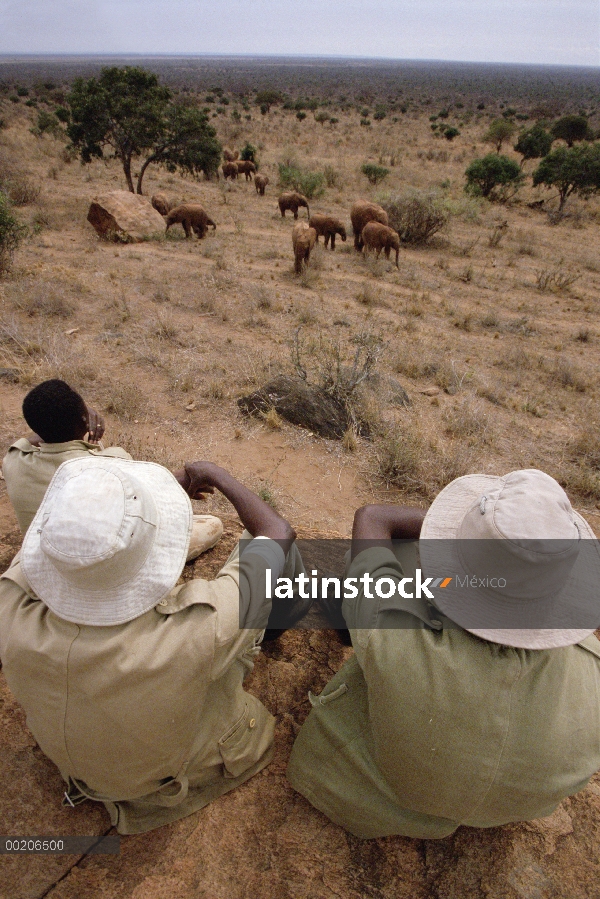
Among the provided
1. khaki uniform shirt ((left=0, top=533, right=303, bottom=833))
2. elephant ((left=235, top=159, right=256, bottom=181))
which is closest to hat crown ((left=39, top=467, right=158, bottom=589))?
khaki uniform shirt ((left=0, top=533, right=303, bottom=833))

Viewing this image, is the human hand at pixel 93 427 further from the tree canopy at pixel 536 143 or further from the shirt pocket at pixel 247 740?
the tree canopy at pixel 536 143

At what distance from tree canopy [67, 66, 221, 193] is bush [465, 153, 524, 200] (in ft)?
26.7

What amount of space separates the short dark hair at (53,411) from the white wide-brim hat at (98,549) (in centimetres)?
85

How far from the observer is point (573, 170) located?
1519 cm

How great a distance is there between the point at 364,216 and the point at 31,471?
440 inches

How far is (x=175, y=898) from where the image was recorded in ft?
4.99

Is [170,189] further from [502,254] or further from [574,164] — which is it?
[574,164]

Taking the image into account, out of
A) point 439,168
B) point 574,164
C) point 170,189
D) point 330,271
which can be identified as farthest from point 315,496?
point 439,168

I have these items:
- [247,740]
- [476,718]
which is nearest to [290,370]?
[247,740]

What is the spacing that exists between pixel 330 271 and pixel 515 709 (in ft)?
32.9

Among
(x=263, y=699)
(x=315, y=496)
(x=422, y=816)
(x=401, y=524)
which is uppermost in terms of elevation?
(x=401, y=524)

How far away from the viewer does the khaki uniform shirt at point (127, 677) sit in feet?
4.17

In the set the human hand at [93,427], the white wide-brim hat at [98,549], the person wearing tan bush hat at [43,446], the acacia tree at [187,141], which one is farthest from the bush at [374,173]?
the white wide-brim hat at [98,549]

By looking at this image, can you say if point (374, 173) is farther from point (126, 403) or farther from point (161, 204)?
point (126, 403)
